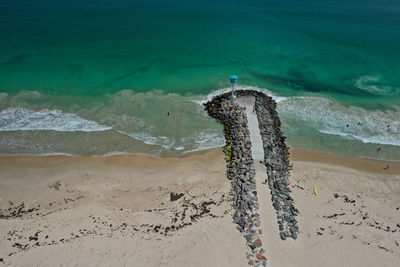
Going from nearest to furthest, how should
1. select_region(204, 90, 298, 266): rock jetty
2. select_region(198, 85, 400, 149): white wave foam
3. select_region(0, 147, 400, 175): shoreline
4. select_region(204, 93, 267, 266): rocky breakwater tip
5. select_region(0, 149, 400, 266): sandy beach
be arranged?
select_region(0, 149, 400, 266): sandy beach < select_region(204, 93, 267, 266): rocky breakwater tip < select_region(204, 90, 298, 266): rock jetty < select_region(0, 147, 400, 175): shoreline < select_region(198, 85, 400, 149): white wave foam

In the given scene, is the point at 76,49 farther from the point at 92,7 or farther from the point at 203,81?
the point at 92,7

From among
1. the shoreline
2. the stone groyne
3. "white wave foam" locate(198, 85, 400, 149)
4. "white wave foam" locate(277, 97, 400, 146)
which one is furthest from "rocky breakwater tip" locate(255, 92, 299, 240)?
"white wave foam" locate(277, 97, 400, 146)

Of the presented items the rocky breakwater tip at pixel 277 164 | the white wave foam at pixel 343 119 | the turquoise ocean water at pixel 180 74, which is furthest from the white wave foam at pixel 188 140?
the white wave foam at pixel 343 119

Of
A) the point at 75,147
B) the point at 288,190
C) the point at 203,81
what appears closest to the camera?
the point at 288,190

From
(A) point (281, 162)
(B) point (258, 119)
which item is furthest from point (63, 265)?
(B) point (258, 119)

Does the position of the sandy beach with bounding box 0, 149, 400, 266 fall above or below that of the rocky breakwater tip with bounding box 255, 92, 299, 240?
below

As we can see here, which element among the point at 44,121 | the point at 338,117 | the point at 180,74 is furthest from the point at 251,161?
the point at 44,121

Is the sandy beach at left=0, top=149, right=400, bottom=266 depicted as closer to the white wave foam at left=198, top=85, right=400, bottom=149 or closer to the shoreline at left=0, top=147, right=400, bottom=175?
the shoreline at left=0, top=147, right=400, bottom=175

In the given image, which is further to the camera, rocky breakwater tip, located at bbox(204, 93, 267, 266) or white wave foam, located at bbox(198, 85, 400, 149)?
white wave foam, located at bbox(198, 85, 400, 149)
